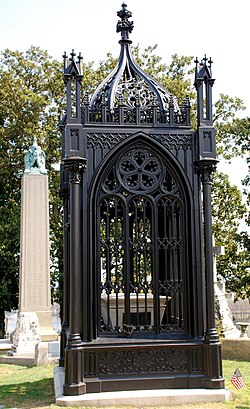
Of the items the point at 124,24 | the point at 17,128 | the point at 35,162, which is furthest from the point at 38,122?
the point at 124,24

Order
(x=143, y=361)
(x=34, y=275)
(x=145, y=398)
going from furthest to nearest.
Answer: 1. (x=34, y=275)
2. (x=143, y=361)
3. (x=145, y=398)

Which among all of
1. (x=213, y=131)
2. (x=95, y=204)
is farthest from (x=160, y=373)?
(x=213, y=131)

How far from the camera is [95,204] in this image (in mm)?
7996

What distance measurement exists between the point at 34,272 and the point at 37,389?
8133 mm

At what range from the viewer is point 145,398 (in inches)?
279

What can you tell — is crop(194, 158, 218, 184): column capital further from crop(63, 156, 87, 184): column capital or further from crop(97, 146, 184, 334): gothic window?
crop(63, 156, 87, 184): column capital

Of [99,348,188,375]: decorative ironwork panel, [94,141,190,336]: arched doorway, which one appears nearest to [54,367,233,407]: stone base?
[99,348,188,375]: decorative ironwork panel

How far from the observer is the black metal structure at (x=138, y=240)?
24.7 feet

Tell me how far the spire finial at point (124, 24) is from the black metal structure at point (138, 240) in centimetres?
107

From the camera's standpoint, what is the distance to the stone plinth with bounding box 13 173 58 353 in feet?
53.0

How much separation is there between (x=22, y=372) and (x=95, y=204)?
18.7 ft

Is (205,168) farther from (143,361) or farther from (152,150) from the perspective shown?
(143,361)

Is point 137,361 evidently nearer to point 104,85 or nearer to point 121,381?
point 121,381

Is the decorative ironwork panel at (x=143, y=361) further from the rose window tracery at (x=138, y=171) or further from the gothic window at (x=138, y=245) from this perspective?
the rose window tracery at (x=138, y=171)
